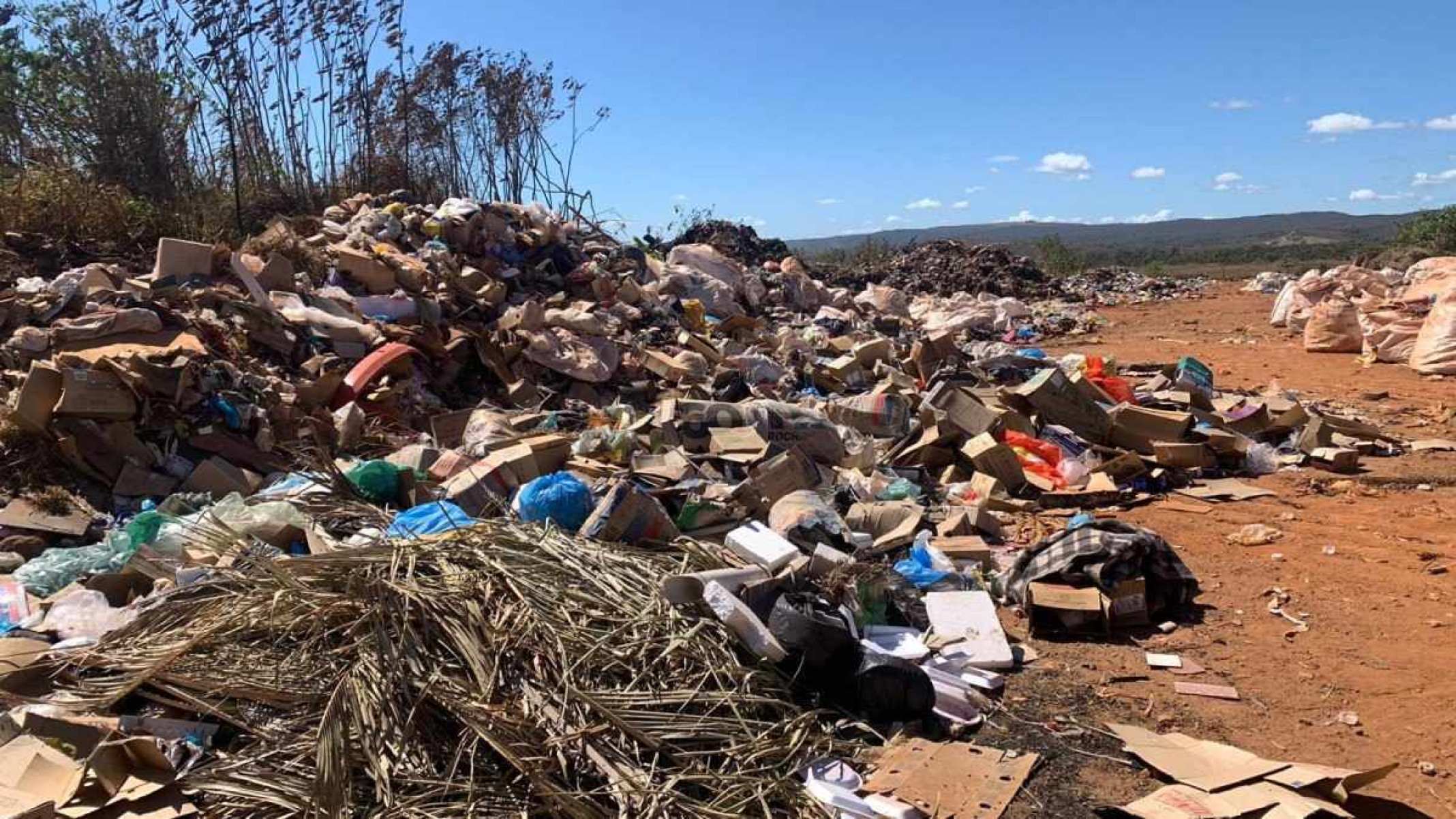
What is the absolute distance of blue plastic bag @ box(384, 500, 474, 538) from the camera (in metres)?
3.79

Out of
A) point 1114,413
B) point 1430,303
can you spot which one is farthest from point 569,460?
point 1430,303

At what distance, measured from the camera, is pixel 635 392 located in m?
7.60

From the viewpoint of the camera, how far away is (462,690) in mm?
2754

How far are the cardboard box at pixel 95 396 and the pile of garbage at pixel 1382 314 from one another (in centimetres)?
1127

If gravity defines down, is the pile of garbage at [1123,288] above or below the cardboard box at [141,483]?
above

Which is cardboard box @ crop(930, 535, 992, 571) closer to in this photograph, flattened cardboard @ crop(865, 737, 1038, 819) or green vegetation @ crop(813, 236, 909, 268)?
flattened cardboard @ crop(865, 737, 1038, 819)

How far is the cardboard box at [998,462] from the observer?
5.94 meters

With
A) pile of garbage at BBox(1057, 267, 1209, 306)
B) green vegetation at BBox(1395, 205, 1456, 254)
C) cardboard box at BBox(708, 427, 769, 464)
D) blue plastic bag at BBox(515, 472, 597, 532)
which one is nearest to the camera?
blue plastic bag at BBox(515, 472, 597, 532)

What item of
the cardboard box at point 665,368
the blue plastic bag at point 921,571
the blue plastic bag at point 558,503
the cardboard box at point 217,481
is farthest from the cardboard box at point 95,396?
the blue plastic bag at point 921,571

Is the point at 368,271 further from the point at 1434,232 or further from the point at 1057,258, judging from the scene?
the point at 1434,232

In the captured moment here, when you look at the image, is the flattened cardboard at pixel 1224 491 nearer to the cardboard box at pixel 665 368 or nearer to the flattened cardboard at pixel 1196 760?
the flattened cardboard at pixel 1196 760

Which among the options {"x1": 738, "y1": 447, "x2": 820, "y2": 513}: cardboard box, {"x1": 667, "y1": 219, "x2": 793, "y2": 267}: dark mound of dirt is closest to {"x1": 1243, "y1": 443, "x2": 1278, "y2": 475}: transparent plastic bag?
{"x1": 738, "y1": 447, "x2": 820, "y2": 513}: cardboard box

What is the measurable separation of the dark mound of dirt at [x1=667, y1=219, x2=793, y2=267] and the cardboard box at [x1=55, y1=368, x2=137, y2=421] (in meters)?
10.9

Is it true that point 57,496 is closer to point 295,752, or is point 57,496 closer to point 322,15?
point 295,752
